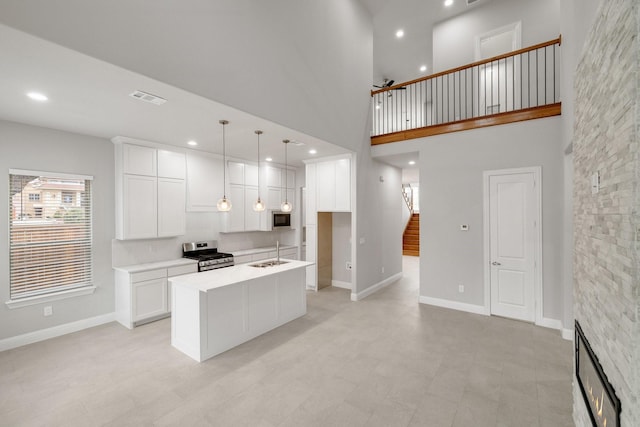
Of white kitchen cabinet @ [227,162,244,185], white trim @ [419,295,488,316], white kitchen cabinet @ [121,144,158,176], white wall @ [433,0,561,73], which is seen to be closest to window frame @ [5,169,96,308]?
white kitchen cabinet @ [121,144,158,176]

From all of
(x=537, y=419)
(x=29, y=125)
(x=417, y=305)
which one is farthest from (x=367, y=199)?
(x=29, y=125)

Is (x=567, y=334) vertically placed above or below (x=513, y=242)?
below

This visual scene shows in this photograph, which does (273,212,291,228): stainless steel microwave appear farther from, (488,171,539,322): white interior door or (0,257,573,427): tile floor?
(488,171,539,322): white interior door

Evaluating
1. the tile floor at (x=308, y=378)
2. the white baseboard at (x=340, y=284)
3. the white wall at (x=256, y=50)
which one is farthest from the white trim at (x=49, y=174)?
the white baseboard at (x=340, y=284)

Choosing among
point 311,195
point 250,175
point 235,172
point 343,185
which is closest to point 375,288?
point 343,185

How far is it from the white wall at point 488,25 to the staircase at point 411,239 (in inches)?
265

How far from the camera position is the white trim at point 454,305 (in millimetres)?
4719

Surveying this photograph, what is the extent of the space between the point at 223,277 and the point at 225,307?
0.39 metres

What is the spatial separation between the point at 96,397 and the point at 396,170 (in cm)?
661

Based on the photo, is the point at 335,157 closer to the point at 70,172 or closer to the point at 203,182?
the point at 203,182

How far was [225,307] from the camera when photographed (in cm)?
Result: 349

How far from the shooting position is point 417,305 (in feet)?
17.0

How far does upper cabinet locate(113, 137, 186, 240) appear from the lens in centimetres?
453

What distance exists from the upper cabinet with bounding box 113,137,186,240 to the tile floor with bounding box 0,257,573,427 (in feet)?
5.27
